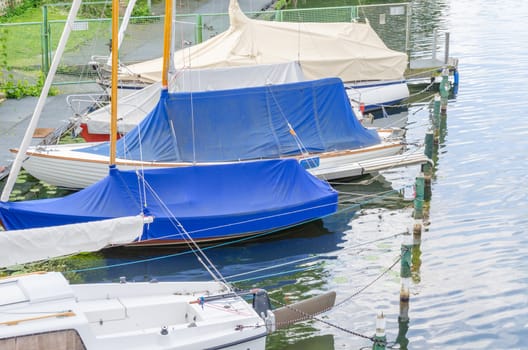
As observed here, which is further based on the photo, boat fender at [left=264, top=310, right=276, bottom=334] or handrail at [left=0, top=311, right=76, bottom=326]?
boat fender at [left=264, top=310, right=276, bottom=334]

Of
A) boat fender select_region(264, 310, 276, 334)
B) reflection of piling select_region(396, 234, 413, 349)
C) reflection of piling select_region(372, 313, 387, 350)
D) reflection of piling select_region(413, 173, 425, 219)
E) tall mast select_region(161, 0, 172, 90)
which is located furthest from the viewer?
tall mast select_region(161, 0, 172, 90)

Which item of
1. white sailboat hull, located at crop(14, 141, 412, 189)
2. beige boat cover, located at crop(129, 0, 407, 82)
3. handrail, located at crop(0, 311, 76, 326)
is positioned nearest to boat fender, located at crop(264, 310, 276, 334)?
handrail, located at crop(0, 311, 76, 326)

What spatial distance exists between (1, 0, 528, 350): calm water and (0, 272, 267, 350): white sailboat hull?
2946 mm

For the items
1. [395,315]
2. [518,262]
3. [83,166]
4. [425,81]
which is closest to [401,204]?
[518,262]

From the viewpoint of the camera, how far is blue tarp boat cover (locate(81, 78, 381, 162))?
27.2 meters

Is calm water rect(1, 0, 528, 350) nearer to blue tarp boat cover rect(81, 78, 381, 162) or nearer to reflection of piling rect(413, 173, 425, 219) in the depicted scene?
reflection of piling rect(413, 173, 425, 219)

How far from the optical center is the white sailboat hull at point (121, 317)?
14961mm

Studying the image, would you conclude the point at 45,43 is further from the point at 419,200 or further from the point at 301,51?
the point at 419,200

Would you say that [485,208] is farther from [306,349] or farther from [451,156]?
[306,349]

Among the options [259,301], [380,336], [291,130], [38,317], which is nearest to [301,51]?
[291,130]

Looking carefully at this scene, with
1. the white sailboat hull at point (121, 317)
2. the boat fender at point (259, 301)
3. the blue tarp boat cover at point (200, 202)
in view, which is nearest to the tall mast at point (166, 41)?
the blue tarp boat cover at point (200, 202)

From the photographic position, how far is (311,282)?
22984mm

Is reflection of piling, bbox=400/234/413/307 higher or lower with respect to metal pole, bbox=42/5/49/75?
lower

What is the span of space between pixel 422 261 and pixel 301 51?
1471cm
